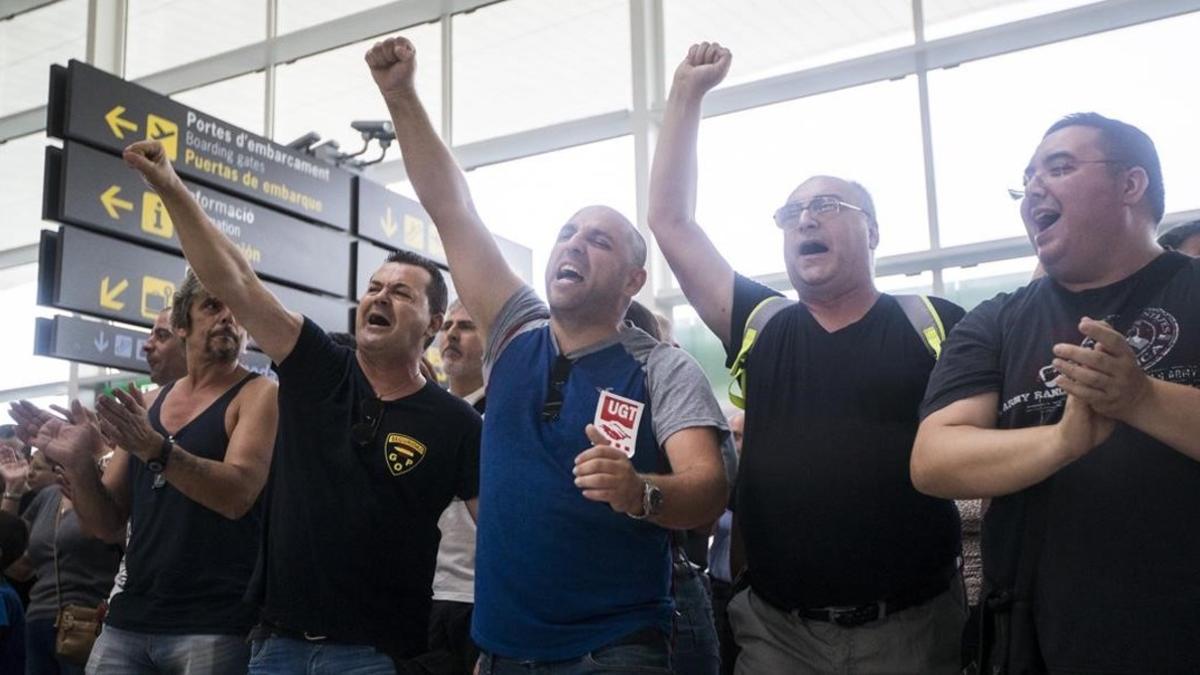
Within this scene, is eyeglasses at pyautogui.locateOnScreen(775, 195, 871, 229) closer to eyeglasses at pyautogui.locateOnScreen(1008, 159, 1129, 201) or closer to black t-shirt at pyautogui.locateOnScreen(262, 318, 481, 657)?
eyeglasses at pyautogui.locateOnScreen(1008, 159, 1129, 201)

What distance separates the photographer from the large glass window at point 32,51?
10188 millimetres

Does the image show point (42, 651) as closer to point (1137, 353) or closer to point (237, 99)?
point (1137, 353)

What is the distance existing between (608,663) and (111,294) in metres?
3.92

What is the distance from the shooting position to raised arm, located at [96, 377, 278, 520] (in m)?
2.57

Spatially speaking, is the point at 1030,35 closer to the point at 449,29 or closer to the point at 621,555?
the point at 449,29

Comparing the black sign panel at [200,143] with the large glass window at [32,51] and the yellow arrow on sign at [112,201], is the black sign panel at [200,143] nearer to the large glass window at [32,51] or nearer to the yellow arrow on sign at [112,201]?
the yellow arrow on sign at [112,201]

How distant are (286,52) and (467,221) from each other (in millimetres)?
7402

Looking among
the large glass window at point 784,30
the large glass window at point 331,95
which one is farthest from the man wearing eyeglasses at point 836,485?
the large glass window at point 331,95

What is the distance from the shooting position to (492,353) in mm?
2336

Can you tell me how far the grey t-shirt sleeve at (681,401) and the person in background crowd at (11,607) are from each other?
336 centimetres

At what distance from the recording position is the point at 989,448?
1764mm

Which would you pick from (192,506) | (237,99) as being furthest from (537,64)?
(192,506)

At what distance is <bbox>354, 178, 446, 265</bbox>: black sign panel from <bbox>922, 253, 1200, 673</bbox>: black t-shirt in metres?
4.76

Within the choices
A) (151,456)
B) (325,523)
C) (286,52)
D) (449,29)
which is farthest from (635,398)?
(286,52)
